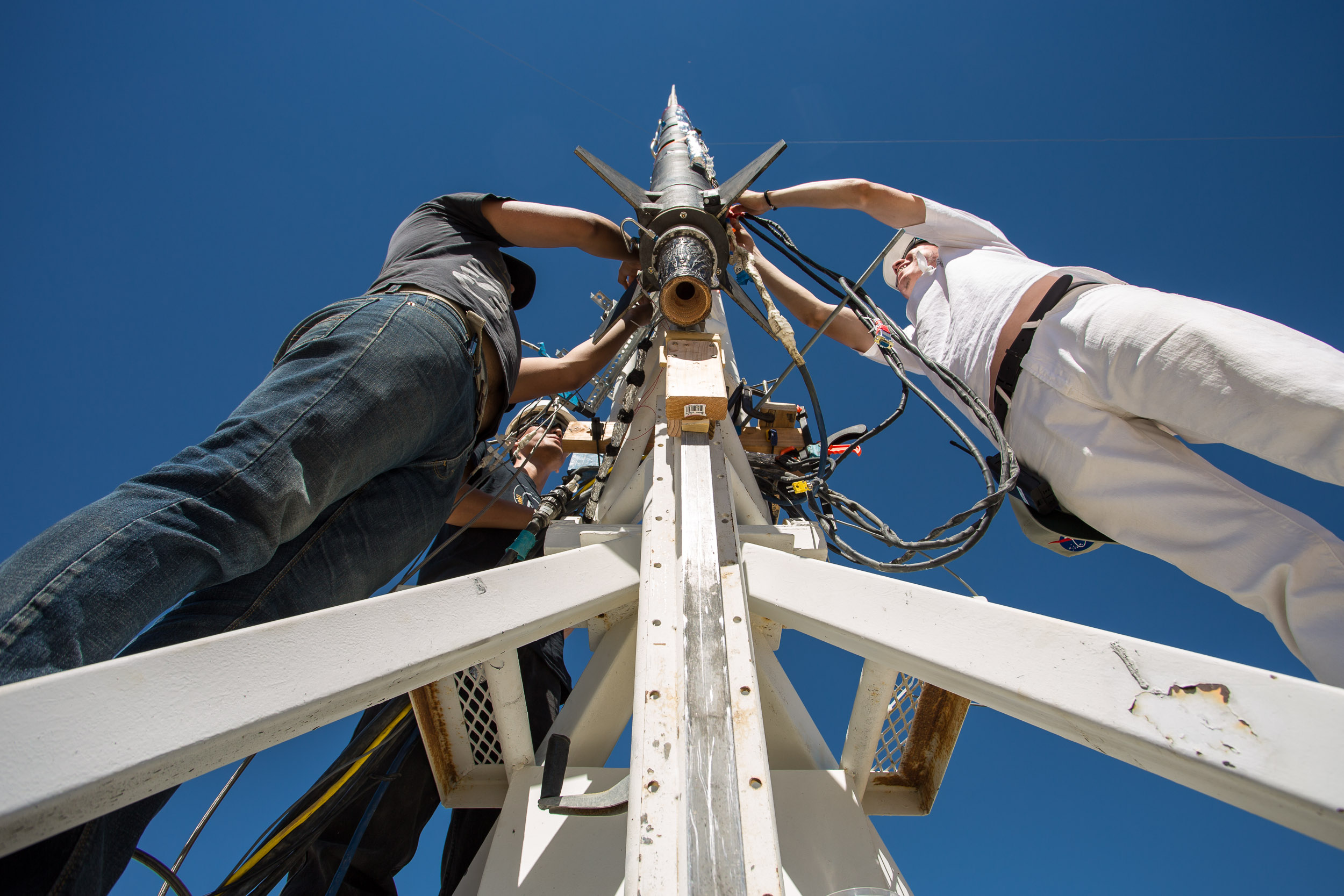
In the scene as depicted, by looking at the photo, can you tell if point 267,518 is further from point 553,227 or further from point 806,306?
point 806,306

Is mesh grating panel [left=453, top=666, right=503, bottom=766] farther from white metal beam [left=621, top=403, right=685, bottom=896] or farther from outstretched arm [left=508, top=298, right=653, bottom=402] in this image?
outstretched arm [left=508, top=298, right=653, bottom=402]

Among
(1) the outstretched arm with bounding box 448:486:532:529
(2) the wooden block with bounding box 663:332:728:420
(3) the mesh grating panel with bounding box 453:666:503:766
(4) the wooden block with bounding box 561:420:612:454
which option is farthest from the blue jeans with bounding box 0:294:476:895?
(1) the outstretched arm with bounding box 448:486:532:529

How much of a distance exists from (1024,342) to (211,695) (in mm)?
2558

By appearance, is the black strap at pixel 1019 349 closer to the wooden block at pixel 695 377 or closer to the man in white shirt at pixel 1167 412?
the man in white shirt at pixel 1167 412

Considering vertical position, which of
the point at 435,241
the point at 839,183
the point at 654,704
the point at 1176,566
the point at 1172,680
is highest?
the point at 839,183

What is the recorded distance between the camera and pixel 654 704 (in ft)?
4.07

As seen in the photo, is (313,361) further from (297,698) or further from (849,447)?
(849,447)

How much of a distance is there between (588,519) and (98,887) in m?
2.01

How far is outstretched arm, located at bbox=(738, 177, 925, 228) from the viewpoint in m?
3.10

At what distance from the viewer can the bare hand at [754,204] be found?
397 cm

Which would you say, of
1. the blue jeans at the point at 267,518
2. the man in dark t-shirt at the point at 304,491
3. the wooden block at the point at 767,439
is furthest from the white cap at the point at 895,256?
the blue jeans at the point at 267,518

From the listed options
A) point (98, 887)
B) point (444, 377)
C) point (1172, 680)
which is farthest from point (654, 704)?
point (444, 377)

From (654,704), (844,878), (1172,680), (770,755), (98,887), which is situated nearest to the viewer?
(1172,680)

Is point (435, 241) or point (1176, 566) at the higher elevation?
point (435, 241)
